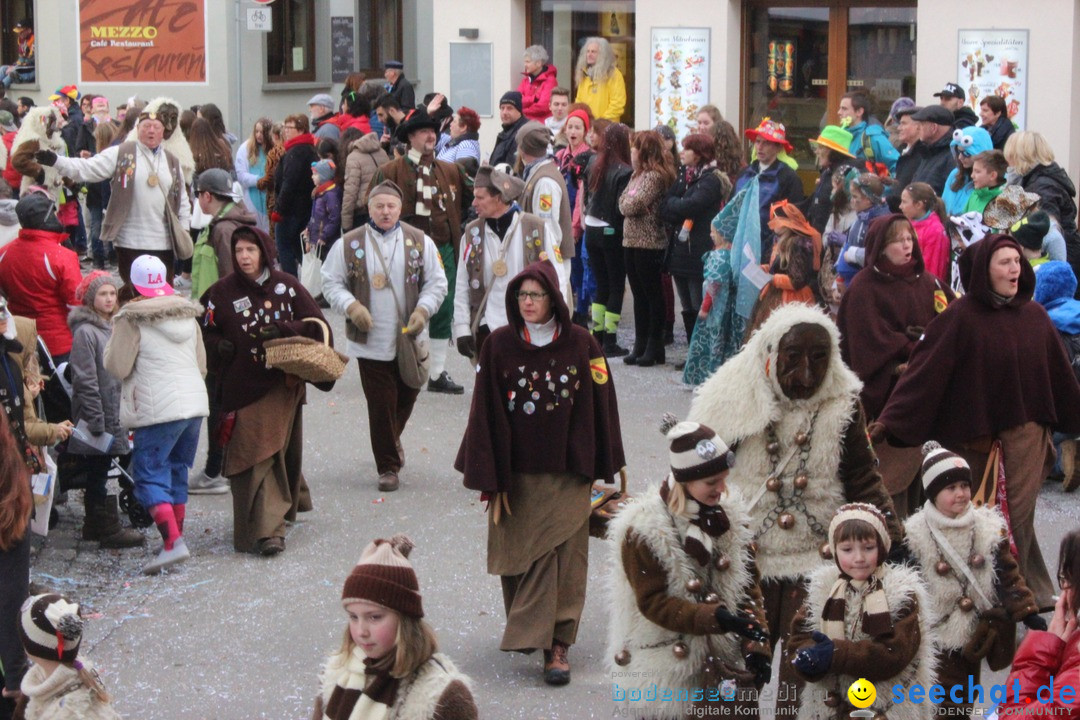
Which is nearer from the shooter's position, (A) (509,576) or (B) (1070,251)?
(A) (509,576)

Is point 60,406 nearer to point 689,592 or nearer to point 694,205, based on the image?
point 689,592

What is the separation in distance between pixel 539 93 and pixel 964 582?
12.9m

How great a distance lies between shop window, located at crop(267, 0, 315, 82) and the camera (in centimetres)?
2731

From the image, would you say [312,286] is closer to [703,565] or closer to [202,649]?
[202,649]

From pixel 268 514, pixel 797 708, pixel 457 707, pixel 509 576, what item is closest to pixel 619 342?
pixel 268 514

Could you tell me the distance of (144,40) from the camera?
86.5 ft

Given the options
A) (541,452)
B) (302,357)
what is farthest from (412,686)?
(302,357)

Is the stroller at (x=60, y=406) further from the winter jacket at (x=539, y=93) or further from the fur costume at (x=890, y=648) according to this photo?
the winter jacket at (x=539, y=93)

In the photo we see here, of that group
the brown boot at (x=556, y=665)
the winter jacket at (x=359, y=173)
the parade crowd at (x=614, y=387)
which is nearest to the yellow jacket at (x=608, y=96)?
the parade crowd at (x=614, y=387)

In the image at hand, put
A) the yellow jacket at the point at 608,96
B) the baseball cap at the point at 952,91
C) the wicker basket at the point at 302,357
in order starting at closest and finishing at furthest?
the wicker basket at the point at 302,357 < the baseball cap at the point at 952,91 < the yellow jacket at the point at 608,96

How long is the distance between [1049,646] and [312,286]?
436 inches

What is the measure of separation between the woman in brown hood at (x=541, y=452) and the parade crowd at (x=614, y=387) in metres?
0.01

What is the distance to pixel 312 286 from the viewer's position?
1472cm

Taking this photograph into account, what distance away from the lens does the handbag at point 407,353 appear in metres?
9.51
